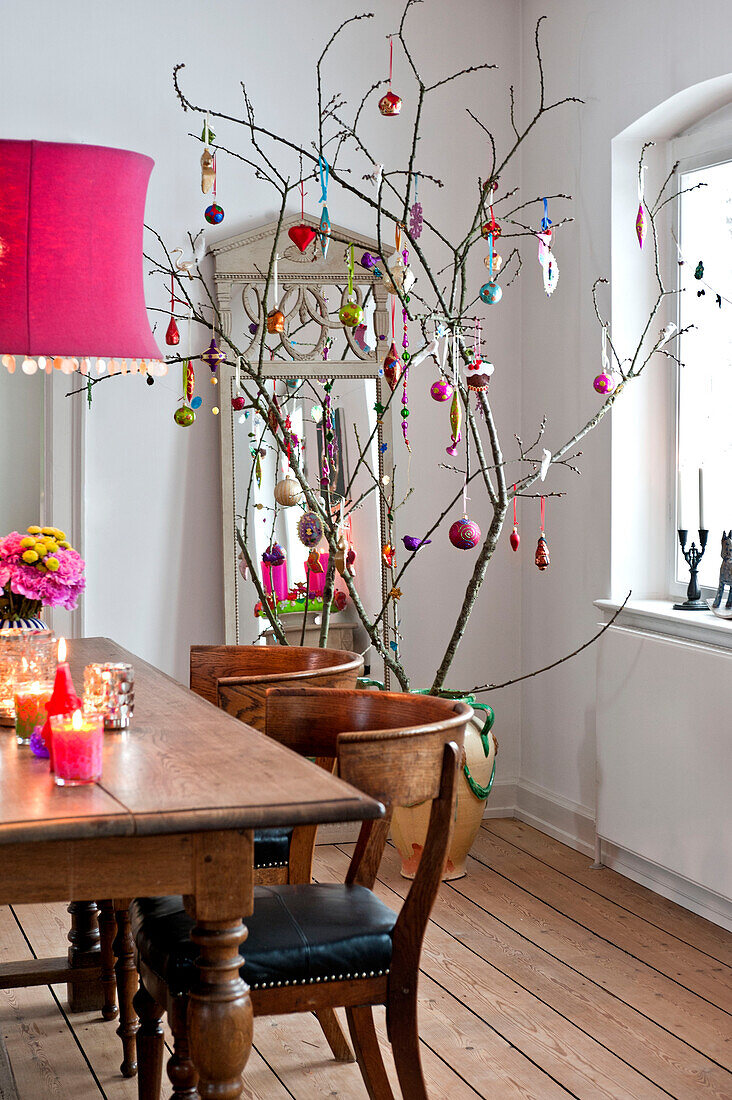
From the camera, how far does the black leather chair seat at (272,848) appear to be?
2.50 m

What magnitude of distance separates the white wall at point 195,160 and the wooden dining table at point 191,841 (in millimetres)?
2392

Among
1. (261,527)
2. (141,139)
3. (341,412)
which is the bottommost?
(261,527)

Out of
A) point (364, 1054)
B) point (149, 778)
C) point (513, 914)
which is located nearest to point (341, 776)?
point (149, 778)

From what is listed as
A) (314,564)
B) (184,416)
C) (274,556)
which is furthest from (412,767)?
(314,564)

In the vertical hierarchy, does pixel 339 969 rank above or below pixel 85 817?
below

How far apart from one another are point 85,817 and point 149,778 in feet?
0.66

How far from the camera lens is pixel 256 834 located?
2.52 m

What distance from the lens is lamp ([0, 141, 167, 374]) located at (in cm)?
201

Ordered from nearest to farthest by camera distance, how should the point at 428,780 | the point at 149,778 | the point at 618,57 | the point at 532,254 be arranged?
the point at 149,778 → the point at 428,780 → the point at 618,57 → the point at 532,254

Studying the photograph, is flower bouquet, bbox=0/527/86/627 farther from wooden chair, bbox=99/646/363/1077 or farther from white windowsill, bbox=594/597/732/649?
white windowsill, bbox=594/597/732/649

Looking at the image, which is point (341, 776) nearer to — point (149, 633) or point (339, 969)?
point (339, 969)

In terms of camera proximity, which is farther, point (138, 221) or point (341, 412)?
point (341, 412)

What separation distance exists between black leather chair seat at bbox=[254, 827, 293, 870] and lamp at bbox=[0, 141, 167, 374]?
1008 mm

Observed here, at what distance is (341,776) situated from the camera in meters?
1.87
